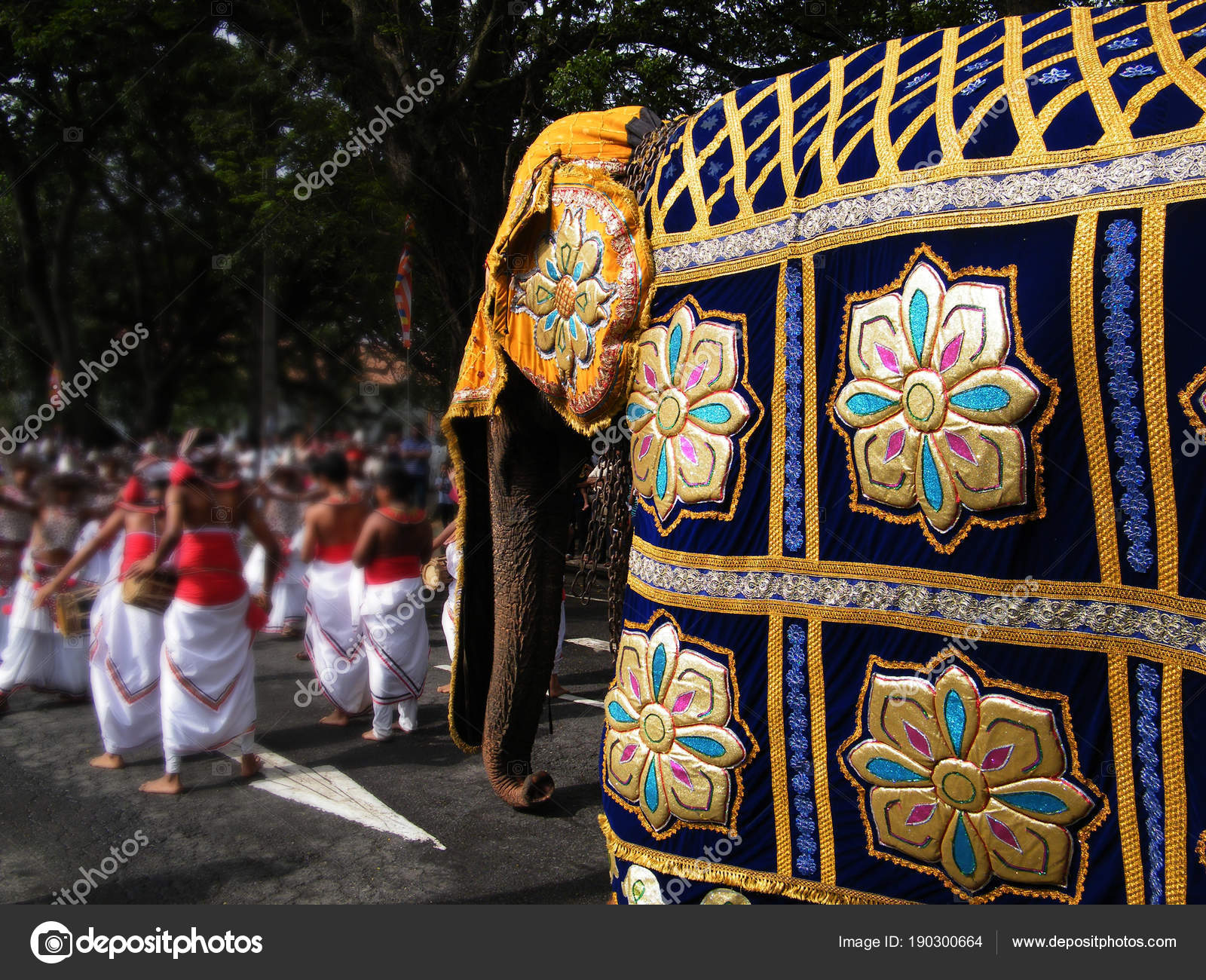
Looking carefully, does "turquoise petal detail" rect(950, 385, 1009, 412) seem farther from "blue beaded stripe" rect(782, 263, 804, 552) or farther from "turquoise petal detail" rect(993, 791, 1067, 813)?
"turquoise petal detail" rect(993, 791, 1067, 813)

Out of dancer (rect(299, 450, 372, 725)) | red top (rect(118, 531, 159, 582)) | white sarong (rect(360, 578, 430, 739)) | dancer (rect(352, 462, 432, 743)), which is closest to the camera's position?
red top (rect(118, 531, 159, 582))

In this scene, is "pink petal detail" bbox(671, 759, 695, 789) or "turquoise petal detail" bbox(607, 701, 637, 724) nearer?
"pink petal detail" bbox(671, 759, 695, 789)

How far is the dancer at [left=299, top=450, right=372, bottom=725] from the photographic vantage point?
233cm

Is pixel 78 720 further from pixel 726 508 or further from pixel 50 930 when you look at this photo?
pixel 726 508

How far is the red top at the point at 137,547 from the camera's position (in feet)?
6.64

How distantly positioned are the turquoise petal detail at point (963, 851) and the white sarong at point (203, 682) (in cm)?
176

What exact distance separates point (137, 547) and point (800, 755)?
4.91 ft

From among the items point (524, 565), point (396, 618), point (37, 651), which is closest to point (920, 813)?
point (524, 565)

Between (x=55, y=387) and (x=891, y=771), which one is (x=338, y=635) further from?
(x=891, y=771)

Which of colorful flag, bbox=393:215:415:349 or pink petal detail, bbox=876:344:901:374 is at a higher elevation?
colorful flag, bbox=393:215:415:349

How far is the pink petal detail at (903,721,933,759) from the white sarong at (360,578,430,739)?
2722 millimetres

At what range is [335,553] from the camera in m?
2.72

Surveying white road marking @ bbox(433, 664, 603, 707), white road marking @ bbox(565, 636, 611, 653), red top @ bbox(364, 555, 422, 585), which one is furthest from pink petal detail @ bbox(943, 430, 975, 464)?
white road marking @ bbox(565, 636, 611, 653)

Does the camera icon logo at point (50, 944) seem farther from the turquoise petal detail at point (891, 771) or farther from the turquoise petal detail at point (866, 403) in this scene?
the turquoise petal detail at point (866, 403)
